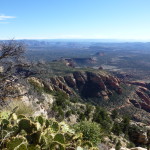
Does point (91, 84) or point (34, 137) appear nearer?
point (34, 137)

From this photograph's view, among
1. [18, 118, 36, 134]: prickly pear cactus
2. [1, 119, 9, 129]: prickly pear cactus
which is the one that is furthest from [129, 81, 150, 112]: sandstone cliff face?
[18, 118, 36, 134]: prickly pear cactus

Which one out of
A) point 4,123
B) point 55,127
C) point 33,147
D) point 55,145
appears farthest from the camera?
point 55,127

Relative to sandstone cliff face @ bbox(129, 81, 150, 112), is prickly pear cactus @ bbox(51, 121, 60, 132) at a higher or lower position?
higher

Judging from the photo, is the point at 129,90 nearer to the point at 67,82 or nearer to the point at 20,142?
the point at 67,82

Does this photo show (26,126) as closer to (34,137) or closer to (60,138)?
(34,137)

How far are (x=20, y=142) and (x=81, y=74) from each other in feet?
299

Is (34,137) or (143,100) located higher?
(34,137)

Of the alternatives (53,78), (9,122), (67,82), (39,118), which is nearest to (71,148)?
(39,118)

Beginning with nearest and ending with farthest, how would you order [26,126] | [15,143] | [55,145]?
[15,143] < [55,145] < [26,126]

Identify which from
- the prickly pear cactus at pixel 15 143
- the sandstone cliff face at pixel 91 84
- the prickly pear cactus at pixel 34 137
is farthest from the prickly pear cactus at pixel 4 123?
the sandstone cliff face at pixel 91 84

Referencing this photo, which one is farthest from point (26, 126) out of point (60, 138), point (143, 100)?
point (143, 100)

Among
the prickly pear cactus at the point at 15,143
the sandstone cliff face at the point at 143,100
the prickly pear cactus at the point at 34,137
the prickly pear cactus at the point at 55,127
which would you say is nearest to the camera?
the prickly pear cactus at the point at 15,143

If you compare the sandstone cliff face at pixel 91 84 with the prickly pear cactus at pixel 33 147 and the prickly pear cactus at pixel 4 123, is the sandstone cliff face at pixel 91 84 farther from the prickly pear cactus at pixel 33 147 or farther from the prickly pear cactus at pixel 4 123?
the prickly pear cactus at pixel 33 147

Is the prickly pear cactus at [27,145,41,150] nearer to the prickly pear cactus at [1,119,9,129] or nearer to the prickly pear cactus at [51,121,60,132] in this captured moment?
the prickly pear cactus at [1,119,9,129]
